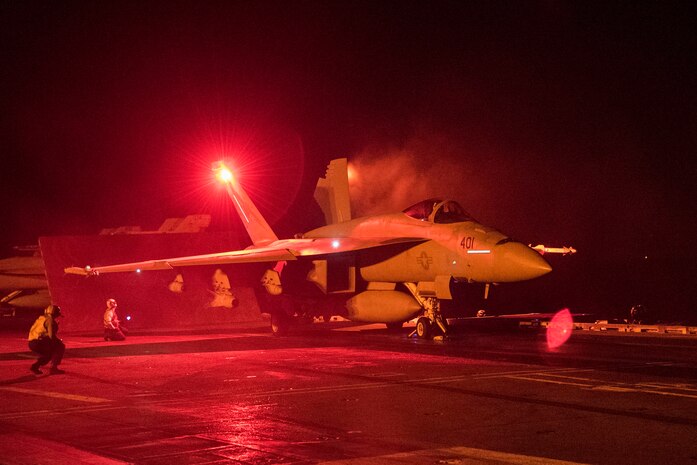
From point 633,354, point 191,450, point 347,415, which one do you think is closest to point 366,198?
point 633,354

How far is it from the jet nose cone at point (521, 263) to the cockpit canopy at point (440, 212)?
2041mm

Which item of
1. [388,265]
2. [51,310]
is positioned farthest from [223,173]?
[51,310]

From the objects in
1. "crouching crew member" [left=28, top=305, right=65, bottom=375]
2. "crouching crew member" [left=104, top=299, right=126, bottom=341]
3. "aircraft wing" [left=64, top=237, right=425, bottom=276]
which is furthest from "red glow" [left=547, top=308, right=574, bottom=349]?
"crouching crew member" [left=104, top=299, right=126, bottom=341]

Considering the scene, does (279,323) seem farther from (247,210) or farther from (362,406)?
(362,406)

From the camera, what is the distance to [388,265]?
20.8 m

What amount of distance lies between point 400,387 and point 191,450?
15.7 feet

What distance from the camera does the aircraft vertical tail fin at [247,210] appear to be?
87.8 feet

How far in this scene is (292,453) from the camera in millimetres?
7234

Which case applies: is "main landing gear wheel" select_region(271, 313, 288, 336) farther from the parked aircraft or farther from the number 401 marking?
the parked aircraft

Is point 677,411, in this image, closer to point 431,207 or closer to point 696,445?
point 696,445

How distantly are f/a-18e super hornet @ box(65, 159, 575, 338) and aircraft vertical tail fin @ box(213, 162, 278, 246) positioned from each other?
7.07ft

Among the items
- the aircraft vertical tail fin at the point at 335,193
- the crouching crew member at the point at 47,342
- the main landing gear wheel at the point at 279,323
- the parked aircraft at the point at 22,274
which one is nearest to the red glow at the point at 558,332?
the aircraft vertical tail fin at the point at 335,193

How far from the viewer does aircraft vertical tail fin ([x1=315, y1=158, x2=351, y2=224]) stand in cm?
2555

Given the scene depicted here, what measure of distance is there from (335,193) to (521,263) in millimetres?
9876
